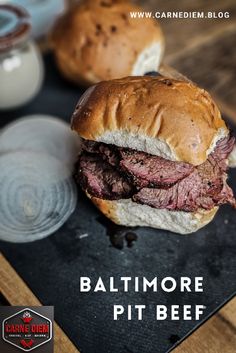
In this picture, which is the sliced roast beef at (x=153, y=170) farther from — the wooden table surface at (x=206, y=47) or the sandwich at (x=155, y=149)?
the wooden table surface at (x=206, y=47)

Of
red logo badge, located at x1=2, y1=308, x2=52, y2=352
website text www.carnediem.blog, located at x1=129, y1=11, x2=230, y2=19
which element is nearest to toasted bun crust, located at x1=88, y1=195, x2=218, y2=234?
red logo badge, located at x1=2, y1=308, x2=52, y2=352

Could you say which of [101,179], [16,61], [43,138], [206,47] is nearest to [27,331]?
[101,179]

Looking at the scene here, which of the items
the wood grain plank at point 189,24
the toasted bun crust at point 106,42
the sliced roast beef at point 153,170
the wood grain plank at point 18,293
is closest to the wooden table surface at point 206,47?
the wood grain plank at point 189,24

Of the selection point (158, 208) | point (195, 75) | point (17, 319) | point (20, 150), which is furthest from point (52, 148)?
point (195, 75)

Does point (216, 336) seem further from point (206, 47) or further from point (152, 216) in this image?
point (206, 47)

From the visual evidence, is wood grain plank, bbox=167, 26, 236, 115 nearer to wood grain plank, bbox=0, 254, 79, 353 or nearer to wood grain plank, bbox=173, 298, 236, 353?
wood grain plank, bbox=173, 298, 236, 353

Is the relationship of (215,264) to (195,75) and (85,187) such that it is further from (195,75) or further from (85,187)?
(195,75)
